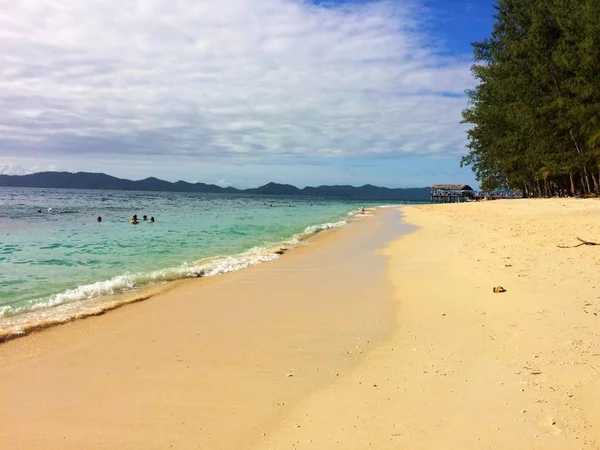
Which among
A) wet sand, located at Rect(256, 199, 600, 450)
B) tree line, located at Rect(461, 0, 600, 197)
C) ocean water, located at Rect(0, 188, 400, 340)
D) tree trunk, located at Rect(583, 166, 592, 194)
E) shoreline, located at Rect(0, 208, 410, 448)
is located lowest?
ocean water, located at Rect(0, 188, 400, 340)

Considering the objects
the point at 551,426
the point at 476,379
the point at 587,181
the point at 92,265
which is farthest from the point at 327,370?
the point at 587,181

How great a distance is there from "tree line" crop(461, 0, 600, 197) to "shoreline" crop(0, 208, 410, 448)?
23.2 metres

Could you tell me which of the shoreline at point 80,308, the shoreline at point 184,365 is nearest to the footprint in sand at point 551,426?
the shoreline at point 184,365

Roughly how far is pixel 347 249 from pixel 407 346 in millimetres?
10189

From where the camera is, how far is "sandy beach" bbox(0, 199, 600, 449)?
3111 mm

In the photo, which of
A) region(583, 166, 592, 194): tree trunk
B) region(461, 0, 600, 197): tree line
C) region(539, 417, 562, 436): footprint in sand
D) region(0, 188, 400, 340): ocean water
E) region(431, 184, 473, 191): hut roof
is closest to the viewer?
region(539, 417, 562, 436): footprint in sand

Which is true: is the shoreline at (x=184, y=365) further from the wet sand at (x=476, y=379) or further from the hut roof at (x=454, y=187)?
the hut roof at (x=454, y=187)

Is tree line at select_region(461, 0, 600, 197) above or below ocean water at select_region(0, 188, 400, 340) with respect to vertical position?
above

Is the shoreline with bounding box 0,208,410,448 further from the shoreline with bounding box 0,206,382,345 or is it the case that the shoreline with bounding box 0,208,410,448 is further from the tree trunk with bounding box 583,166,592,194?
the tree trunk with bounding box 583,166,592,194

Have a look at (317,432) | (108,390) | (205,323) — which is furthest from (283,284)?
(317,432)

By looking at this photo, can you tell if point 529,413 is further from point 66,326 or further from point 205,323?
point 66,326

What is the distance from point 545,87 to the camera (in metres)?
30.5

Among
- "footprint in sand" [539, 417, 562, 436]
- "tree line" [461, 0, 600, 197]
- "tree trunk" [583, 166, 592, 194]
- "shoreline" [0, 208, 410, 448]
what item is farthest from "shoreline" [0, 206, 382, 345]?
"tree trunk" [583, 166, 592, 194]

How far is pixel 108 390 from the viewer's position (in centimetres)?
394
